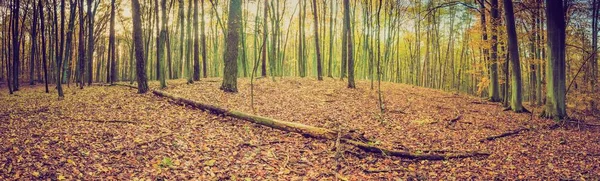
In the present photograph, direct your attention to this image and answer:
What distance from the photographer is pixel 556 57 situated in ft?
31.4

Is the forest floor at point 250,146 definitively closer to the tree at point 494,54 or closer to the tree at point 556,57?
the tree at point 556,57

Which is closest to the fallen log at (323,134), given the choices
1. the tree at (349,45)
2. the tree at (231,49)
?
the tree at (231,49)

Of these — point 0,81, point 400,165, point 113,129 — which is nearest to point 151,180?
point 113,129

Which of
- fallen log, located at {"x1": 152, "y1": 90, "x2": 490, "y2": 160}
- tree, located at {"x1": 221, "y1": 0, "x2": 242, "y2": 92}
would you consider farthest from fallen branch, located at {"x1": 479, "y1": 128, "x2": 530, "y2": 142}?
tree, located at {"x1": 221, "y1": 0, "x2": 242, "y2": 92}

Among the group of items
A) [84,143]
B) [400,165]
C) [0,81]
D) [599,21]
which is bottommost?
[400,165]

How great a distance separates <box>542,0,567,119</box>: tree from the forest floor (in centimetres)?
75

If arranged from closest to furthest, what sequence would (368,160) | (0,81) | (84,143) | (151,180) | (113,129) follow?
1. (151,180)
2. (84,143)
3. (368,160)
4. (113,129)
5. (0,81)

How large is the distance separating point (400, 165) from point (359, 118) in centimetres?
368

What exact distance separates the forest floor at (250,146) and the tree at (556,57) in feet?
2.47

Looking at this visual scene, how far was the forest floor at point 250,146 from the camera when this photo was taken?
4927 mm

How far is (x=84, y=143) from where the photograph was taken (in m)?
5.54

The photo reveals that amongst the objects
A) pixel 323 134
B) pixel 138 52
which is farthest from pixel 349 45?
pixel 138 52

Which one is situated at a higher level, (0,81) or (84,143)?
(0,81)

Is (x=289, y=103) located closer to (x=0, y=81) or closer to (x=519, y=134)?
(x=519, y=134)
